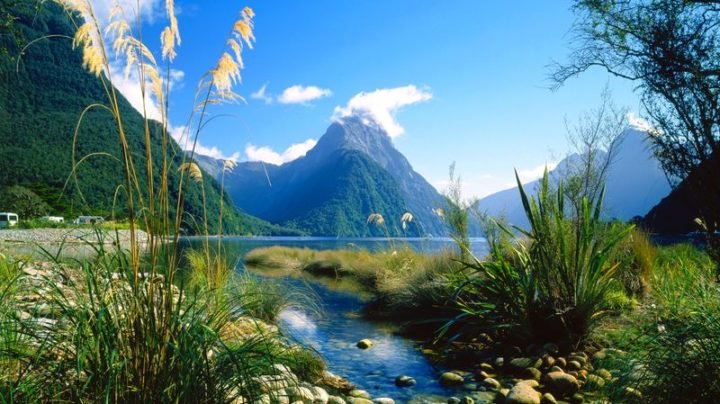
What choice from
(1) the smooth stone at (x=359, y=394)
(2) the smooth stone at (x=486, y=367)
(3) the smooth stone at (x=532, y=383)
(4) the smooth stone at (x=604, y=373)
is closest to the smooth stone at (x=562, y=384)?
(3) the smooth stone at (x=532, y=383)

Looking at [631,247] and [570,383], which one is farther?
[631,247]

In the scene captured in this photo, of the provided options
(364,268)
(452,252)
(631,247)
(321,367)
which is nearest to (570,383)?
(321,367)

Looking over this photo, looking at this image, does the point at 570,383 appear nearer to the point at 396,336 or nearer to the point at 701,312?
the point at 701,312

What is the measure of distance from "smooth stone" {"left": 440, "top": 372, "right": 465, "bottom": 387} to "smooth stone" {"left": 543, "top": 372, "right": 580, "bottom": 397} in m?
0.79

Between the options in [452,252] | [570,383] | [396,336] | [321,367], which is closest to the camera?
[570,383]

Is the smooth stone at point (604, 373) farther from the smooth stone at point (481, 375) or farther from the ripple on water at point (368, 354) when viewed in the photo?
the ripple on water at point (368, 354)

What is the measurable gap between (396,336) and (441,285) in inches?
45.0

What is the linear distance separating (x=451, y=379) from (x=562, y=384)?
39.5 inches

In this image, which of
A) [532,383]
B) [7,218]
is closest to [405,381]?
[532,383]

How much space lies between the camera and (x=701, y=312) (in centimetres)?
289

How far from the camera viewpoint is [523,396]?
149 inches

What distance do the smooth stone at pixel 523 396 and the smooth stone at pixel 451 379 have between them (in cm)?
70

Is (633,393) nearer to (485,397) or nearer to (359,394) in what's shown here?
(485,397)

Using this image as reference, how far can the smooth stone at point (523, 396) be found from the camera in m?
3.74
